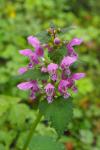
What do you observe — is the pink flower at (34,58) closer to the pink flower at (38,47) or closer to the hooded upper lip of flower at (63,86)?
the pink flower at (38,47)

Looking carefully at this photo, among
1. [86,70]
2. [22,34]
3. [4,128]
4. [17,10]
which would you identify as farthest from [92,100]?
[17,10]

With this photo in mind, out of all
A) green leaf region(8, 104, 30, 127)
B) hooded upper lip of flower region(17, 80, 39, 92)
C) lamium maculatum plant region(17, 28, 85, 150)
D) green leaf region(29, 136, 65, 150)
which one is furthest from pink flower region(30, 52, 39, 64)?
green leaf region(8, 104, 30, 127)

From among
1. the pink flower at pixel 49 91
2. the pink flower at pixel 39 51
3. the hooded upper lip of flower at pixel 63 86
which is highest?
the pink flower at pixel 39 51

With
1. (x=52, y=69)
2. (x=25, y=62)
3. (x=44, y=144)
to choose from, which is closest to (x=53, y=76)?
(x=52, y=69)

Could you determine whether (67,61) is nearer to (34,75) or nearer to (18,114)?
(34,75)

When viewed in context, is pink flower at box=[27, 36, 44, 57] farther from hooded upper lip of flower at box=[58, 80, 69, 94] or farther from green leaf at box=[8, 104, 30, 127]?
green leaf at box=[8, 104, 30, 127]

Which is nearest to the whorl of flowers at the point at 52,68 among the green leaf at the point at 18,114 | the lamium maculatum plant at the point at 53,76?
the lamium maculatum plant at the point at 53,76

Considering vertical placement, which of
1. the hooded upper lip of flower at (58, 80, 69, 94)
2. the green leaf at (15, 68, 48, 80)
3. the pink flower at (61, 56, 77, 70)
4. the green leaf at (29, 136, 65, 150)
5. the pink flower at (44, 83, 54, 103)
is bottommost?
the green leaf at (29, 136, 65, 150)

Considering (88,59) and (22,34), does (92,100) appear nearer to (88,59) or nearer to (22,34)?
(88,59)
